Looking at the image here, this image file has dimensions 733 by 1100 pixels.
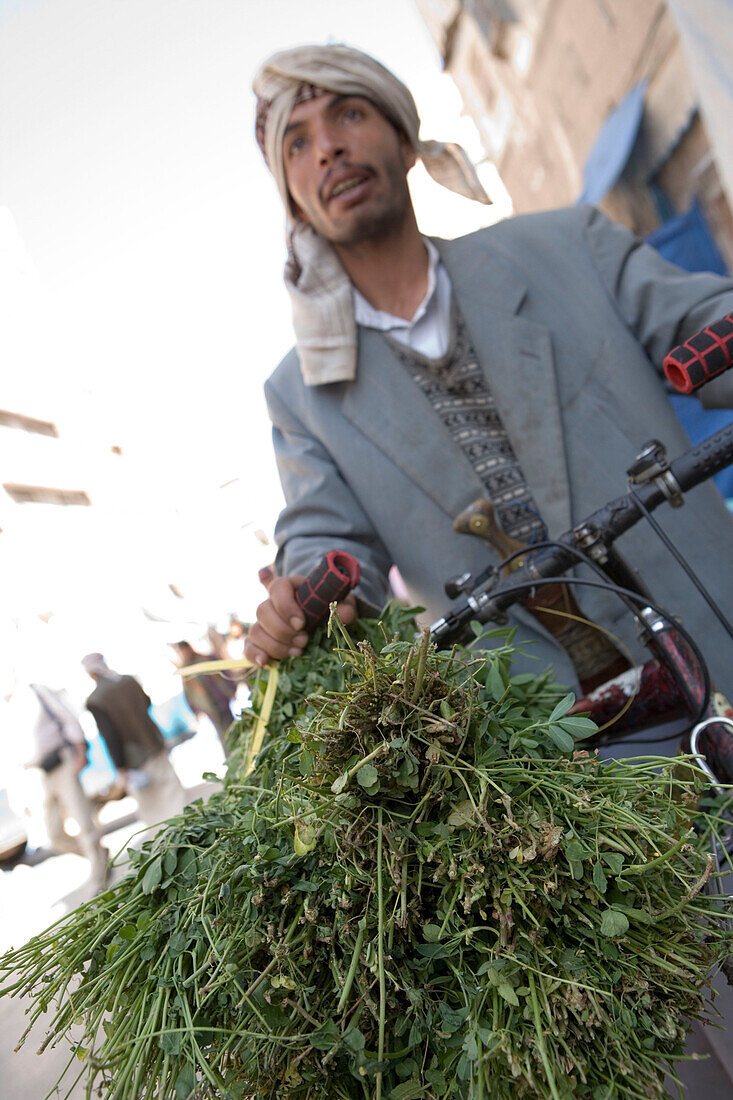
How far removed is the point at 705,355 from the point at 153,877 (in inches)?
45.5

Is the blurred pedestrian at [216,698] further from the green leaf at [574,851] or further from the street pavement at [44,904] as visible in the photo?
the green leaf at [574,851]

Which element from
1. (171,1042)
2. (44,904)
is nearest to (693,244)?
(171,1042)

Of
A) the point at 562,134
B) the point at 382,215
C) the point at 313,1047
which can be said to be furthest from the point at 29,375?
the point at 313,1047

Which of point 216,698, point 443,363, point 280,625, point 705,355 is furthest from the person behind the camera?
point 216,698

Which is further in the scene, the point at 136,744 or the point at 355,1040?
the point at 136,744

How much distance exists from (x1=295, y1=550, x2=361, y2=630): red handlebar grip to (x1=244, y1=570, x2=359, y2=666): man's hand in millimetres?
23

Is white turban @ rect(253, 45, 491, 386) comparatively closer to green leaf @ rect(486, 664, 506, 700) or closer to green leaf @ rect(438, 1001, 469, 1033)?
green leaf @ rect(486, 664, 506, 700)

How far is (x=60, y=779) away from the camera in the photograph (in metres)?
6.14

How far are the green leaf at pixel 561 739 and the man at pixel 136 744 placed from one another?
602cm

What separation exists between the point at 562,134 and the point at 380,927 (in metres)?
11.6

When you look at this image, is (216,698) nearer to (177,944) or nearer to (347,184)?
(347,184)

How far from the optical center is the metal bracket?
45.4 inches

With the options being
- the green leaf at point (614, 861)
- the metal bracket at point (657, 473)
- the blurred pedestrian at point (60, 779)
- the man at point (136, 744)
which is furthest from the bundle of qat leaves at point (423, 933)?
the blurred pedestrian at point (60, 779)

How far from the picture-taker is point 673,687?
134cm
